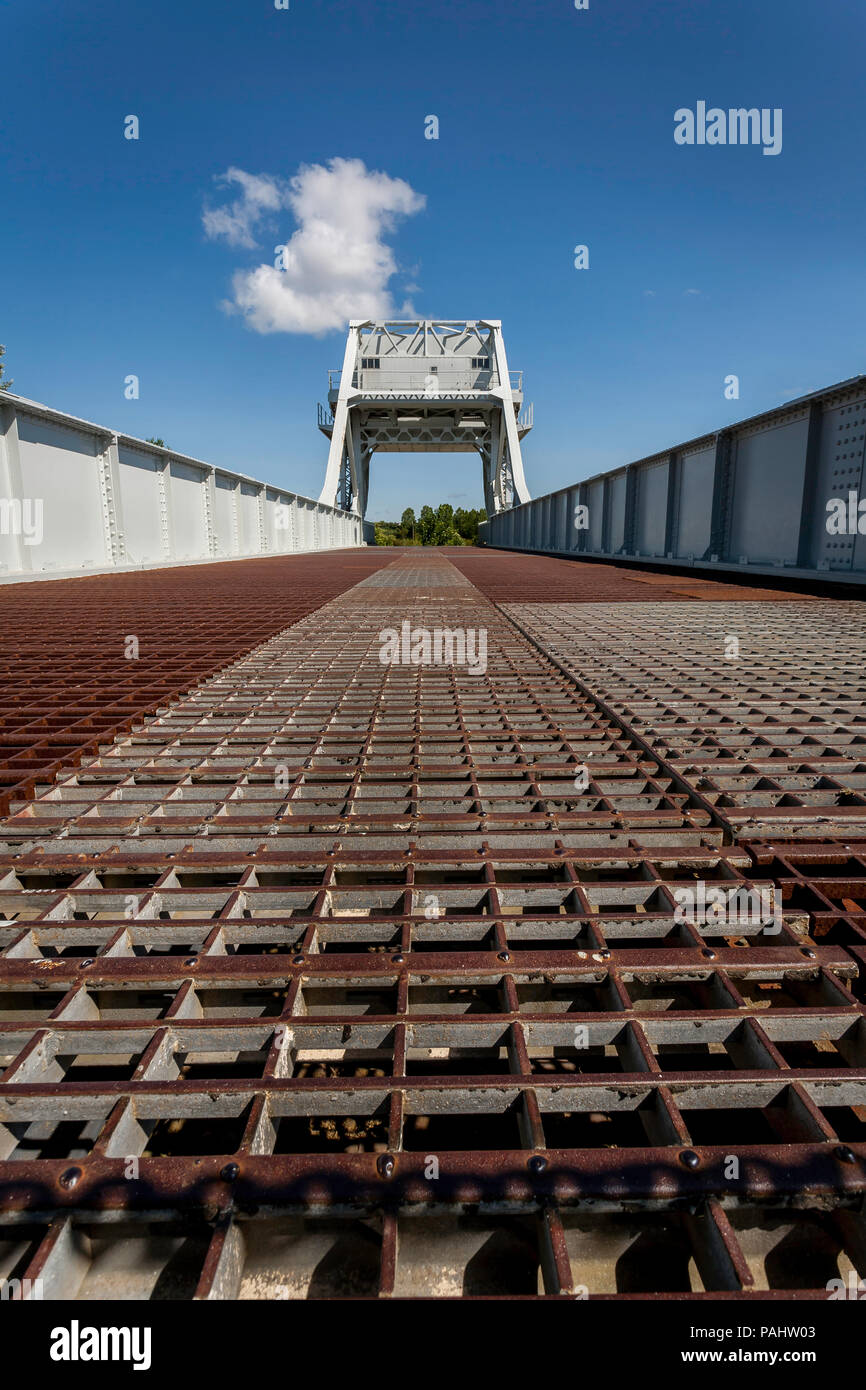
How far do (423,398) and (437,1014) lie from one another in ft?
137

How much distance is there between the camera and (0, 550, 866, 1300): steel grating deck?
1.30 meters

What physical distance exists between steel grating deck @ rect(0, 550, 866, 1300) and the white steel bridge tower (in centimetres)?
3770

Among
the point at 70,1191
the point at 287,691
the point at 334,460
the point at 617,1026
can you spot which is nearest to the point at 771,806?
the point at 617,1026

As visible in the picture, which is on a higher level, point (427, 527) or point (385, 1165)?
point (427, 527)

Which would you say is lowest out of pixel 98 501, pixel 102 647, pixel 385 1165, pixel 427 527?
pixel 385 1165

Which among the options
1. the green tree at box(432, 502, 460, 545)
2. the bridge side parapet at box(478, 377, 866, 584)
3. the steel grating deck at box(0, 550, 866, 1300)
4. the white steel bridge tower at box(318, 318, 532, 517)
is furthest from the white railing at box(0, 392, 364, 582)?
the green tree at box(432, 502, 460, 545)

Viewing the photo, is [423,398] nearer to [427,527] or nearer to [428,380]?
[428,380]

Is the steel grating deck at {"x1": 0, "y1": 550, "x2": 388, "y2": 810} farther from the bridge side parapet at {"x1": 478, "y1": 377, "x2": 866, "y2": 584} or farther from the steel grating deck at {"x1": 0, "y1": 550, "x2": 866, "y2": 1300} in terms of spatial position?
the bridge side parapet at {"x1": 478, "y1": 377, "x2": 866, "y2": 584}

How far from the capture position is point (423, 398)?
39594 millimetres

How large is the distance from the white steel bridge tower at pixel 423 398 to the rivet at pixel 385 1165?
3955cm

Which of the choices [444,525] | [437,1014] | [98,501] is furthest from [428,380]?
[444,525]

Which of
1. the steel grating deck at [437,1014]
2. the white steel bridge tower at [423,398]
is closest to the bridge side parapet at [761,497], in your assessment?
the steel grating deck at [437,1014]

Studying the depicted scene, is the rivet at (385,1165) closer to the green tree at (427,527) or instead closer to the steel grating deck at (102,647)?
the steel grating deck at (102,647)

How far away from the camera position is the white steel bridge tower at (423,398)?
39531 millimetres
